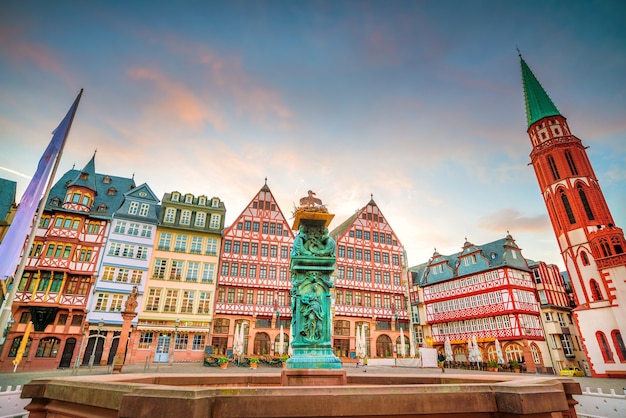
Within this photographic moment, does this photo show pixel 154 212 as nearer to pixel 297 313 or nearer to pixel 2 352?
pixel 2 352

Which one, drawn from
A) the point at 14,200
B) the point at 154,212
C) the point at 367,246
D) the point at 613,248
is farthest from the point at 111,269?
the point at 613,248

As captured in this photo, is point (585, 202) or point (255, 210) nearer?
point (585, 202)

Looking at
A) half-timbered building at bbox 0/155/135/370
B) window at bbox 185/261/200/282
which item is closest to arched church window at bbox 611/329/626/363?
window at bbox 185/261/200/282

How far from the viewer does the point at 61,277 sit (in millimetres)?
27641

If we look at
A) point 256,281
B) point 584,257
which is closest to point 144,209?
point 256,281

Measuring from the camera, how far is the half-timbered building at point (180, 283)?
2956 centimetres

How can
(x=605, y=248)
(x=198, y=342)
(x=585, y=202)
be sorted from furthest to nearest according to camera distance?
(x=585, y=202) → (x=198, y=342) → (x=605, y=248)

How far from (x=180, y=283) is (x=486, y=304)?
32.1 meters

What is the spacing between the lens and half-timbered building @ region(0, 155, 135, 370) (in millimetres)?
25594

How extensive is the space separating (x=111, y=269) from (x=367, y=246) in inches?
1067

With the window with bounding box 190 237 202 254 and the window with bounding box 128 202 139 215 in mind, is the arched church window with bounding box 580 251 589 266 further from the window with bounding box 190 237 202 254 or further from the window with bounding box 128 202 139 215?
the window with bounding box 128 202 139 215

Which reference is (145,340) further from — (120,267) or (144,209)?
(144,209)

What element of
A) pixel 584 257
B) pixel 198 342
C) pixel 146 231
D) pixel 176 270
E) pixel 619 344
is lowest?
pixel 619 344

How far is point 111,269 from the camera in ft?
97.7
